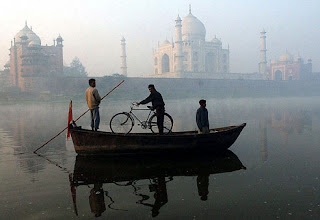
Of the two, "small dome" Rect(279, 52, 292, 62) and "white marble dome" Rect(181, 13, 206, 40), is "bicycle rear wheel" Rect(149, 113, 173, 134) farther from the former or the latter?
"small dome" Rect(279, 52, 292, 62)

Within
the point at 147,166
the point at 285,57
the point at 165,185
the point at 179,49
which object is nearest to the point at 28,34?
the point at 179,49

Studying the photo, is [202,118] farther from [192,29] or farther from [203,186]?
[192,29]

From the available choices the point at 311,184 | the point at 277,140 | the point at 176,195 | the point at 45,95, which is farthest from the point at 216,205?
the point at 45,95

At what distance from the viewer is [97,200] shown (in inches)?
168

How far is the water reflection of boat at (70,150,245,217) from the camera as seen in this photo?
14.3 feet

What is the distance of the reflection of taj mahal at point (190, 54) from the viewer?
61.0m

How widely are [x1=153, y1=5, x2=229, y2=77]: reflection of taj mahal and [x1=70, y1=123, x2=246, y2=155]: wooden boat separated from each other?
176 ft

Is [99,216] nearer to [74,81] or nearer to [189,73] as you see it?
[74,81]

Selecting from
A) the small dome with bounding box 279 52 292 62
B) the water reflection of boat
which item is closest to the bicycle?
the water reflection of boat

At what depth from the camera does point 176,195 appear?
14.4ft

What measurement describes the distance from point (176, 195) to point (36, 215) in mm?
1735

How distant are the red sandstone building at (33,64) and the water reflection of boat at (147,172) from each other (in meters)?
36.2

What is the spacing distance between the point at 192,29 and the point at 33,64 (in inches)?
1358

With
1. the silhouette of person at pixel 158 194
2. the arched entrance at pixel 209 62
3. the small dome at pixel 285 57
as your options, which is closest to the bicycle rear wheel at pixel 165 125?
the silhouette of person at pixel 158 194
